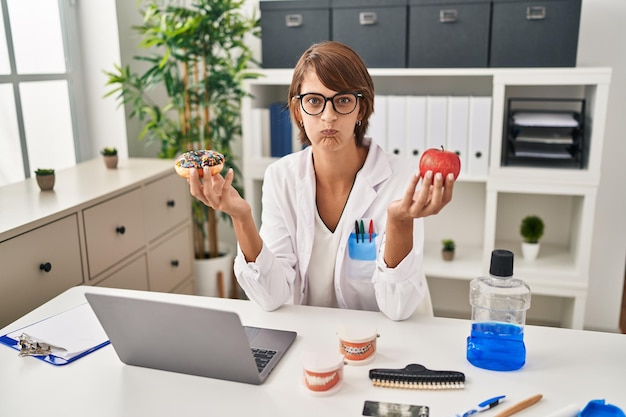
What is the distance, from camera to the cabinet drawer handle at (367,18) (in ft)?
8.74

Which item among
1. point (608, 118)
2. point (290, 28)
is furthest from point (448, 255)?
point (290, 28)

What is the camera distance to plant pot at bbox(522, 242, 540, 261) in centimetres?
281

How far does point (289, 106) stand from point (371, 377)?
2.68 feet

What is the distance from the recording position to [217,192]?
133 cm

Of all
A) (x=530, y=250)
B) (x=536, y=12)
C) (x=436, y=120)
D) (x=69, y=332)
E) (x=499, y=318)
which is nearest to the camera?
(x=499, y=318)

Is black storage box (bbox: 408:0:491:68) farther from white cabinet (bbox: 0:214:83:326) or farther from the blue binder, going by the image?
white cabinet (bbox: 0:214:83:326)

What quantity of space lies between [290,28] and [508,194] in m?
1.36

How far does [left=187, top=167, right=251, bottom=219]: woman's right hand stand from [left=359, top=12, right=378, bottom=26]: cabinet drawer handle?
62.5 inches

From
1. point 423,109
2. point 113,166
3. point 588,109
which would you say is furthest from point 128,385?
point 588,109

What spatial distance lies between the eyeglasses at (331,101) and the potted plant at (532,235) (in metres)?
1.62

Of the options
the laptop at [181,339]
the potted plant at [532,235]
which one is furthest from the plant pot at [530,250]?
the laptop at [181,339]

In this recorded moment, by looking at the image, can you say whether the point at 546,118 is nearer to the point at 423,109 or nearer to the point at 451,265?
the point at 423,109

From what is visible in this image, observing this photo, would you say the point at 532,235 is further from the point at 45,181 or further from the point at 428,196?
the point at 45,181

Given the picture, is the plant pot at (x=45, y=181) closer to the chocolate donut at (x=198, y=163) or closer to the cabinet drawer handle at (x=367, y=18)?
the chocolate donut at (x=198, y=163)
